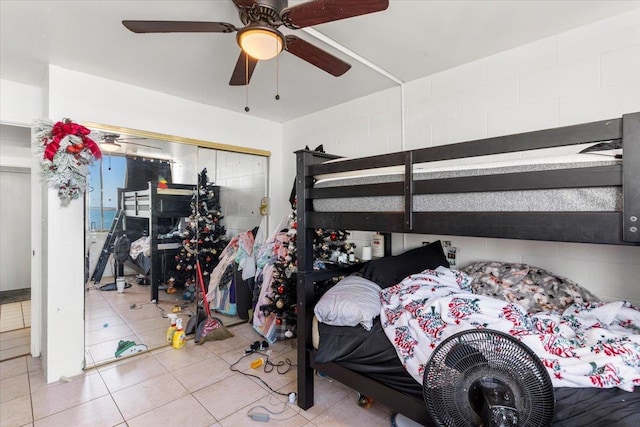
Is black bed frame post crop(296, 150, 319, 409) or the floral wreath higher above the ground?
the floral wreath

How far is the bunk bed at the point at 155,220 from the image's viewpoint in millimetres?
2898

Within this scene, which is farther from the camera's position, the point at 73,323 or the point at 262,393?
the point at 73,323

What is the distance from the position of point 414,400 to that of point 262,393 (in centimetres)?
116

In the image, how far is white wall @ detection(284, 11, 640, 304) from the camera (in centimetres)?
183

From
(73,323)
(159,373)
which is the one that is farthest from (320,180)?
(73,323)

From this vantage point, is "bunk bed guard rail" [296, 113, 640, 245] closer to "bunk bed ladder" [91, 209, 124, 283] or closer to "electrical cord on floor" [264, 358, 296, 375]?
"electrical cord on floor" [264, 358, 296, 375]

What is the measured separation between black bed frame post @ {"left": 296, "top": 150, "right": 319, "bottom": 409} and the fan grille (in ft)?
3.15

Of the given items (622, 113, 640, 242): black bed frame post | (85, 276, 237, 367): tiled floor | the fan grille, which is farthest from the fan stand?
(85, 276, 237, 367): tiled floor

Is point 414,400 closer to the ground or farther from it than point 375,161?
closer to the ground

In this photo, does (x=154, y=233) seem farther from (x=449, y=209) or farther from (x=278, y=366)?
(x=449, y=209)

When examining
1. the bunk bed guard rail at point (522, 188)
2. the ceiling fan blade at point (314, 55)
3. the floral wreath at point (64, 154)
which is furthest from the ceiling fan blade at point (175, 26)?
the floral wreath at point (64, 154)

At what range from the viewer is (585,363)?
121cm

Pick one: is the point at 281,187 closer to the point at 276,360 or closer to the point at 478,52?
the point at 276,360

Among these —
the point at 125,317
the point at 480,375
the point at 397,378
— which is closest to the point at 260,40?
the point at 480,375
